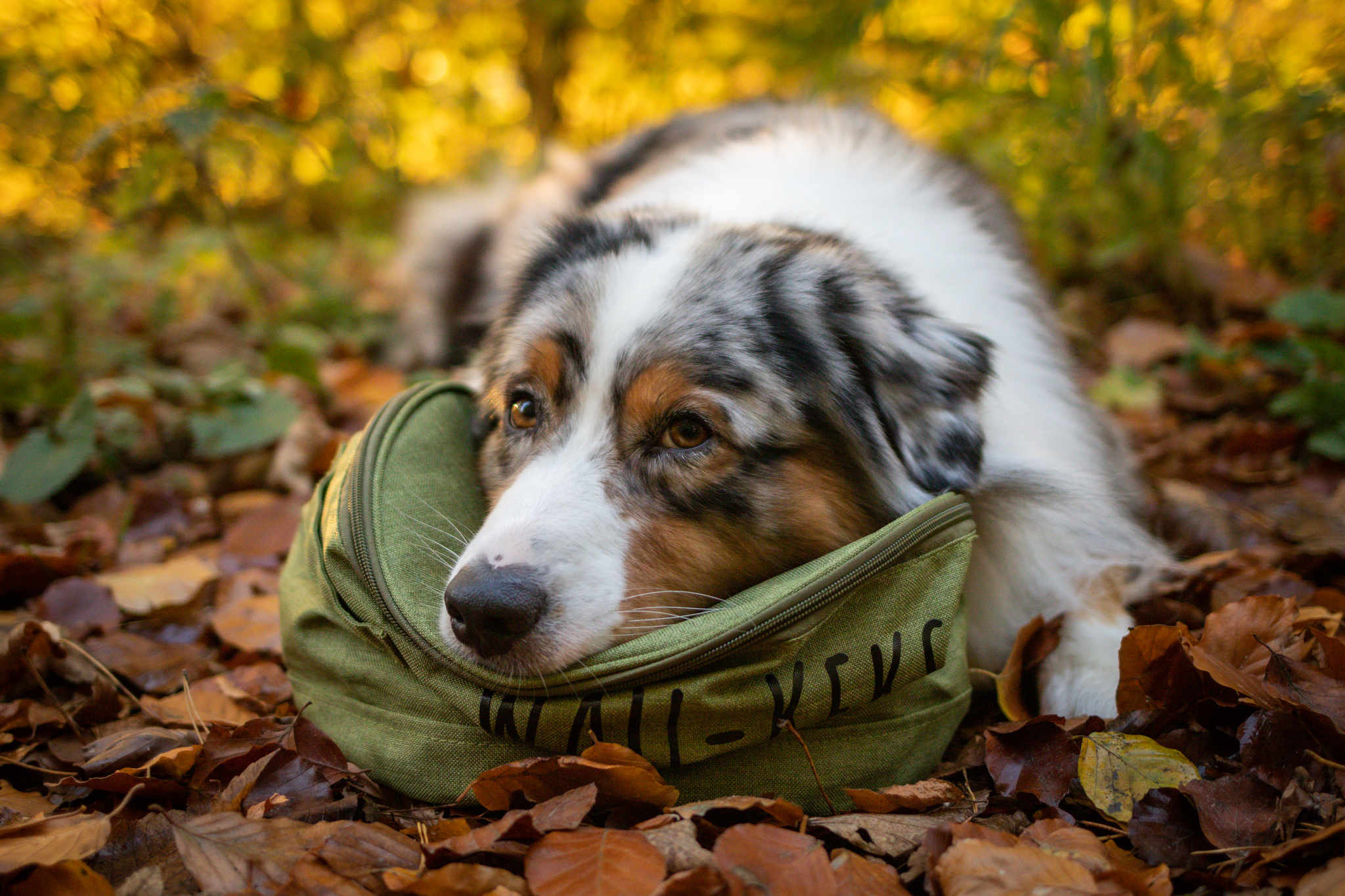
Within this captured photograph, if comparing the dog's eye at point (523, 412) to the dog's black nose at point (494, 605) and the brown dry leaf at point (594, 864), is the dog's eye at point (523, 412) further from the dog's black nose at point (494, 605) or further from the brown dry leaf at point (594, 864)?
the brown dry leaf at point (594, 864)

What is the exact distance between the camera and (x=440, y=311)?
4996mm

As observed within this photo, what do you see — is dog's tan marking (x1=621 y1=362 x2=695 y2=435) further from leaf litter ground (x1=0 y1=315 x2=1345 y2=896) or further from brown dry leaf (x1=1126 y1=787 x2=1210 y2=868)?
brown dry leaf (x1=1126 y1=787 x2=1210 y2=868)

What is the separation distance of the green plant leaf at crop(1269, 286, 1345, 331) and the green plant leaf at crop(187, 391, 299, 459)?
3541 millimetres

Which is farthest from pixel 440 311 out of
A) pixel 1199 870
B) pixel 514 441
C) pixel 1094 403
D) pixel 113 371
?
pixel 1199 870

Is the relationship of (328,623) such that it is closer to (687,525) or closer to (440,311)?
(687,525)

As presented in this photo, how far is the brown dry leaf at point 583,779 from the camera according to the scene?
5.23ft

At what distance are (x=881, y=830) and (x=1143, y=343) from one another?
349 cm

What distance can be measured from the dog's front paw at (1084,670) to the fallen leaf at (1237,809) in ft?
1.06

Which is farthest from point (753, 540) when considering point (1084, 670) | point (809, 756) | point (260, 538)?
point (260, 538)

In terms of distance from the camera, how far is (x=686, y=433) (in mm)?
1965

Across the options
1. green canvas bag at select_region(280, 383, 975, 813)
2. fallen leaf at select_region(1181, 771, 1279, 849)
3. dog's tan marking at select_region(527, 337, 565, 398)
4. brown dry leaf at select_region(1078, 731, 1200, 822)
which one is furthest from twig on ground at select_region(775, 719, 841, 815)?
dog's tan marking at select_region(527, 337, 565, 398)

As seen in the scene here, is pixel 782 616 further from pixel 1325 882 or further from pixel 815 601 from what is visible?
pixel 1325 882

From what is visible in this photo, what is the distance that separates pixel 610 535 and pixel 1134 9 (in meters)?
3.00

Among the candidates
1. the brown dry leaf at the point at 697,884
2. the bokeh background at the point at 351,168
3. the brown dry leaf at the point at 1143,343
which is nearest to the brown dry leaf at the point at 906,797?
the brown dry leaf at the point at 697,884
